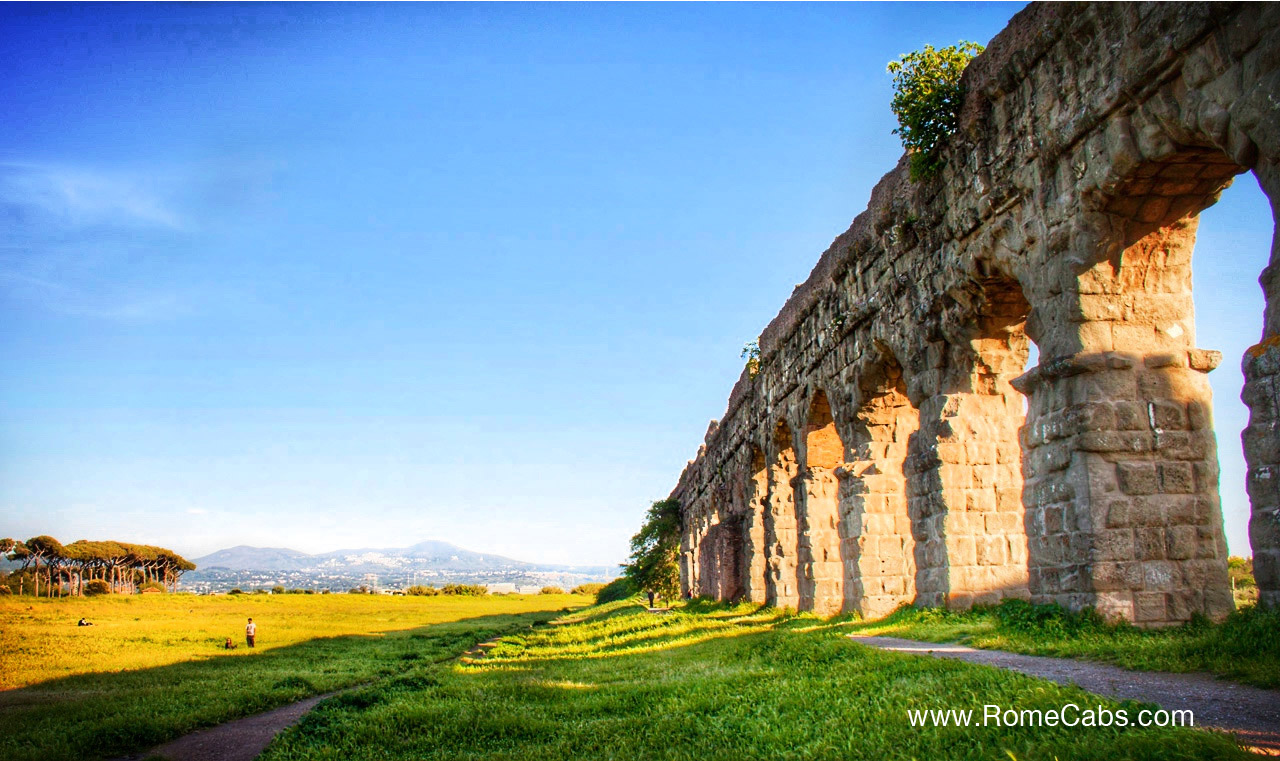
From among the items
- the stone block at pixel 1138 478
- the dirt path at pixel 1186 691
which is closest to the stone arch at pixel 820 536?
the stone block at pixel 1138 478

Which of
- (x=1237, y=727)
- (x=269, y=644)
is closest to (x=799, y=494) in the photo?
(x=1237, y=727)

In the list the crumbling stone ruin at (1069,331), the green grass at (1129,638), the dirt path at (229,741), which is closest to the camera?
the green grass at (1129,638)

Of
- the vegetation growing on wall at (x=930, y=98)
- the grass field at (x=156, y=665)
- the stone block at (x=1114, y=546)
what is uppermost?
the vegetation growing on wall at (x=930, y=98)

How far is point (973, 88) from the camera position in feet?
32.4

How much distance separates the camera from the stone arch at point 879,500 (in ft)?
44.1

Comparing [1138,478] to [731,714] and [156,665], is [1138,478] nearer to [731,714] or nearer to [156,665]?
[731,714]

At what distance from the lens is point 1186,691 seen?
4688mm

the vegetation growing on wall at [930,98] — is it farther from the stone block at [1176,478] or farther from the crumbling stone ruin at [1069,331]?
the stone block at [1176,478]

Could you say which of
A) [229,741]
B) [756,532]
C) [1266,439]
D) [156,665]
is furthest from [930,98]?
[156,665]

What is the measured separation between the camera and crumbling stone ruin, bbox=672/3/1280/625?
6531 millimetres

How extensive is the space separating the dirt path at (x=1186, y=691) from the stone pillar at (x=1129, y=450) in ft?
4.55

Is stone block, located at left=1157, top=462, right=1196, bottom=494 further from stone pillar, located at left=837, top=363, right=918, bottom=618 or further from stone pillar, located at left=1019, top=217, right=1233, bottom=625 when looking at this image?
stone pillar, located at left=837, top=363, right=918, bottom=618

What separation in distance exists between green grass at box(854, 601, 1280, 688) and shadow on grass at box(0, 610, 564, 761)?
871 cm

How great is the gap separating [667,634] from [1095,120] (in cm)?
1207
